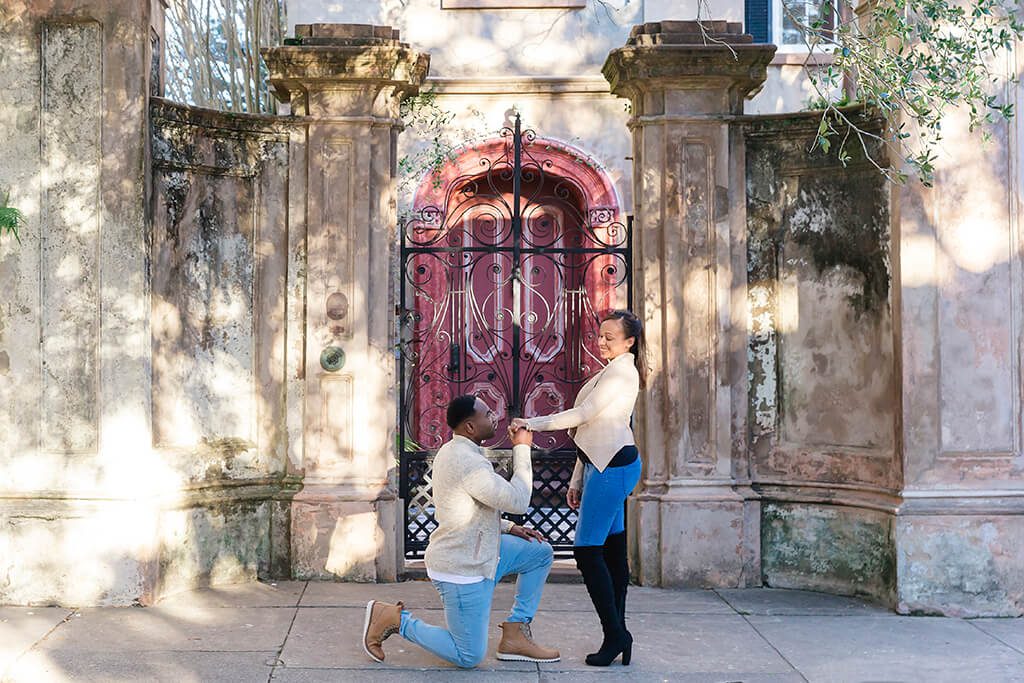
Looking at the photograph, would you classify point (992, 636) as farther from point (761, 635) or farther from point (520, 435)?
point (520, 435)

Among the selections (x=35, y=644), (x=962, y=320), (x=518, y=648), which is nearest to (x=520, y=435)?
(x=518, y=648)

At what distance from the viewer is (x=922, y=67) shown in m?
6.82

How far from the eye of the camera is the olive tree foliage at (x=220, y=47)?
1292 centimetres

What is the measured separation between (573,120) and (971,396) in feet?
22.9

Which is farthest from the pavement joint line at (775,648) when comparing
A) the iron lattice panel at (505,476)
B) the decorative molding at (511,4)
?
the decorative molding at (511,4)

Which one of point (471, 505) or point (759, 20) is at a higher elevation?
point (759, 20)

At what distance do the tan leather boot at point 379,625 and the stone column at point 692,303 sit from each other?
2.51m

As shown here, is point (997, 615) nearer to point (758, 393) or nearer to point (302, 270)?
point (758, 393)

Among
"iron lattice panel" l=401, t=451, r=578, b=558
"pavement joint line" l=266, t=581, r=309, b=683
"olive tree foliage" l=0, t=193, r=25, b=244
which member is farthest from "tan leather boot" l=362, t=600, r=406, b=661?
"olive tree foliage" l=0, t=193, r=25, b=244

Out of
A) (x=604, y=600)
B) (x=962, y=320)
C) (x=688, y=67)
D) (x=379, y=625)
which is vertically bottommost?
(x=379, y=625)

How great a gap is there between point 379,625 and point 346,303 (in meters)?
2.77

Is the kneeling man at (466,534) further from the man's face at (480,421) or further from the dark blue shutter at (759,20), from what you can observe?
the dark blue shutter at (759,20)

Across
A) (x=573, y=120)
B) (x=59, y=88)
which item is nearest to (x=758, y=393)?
(x=59, y=88)

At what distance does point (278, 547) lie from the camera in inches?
308
